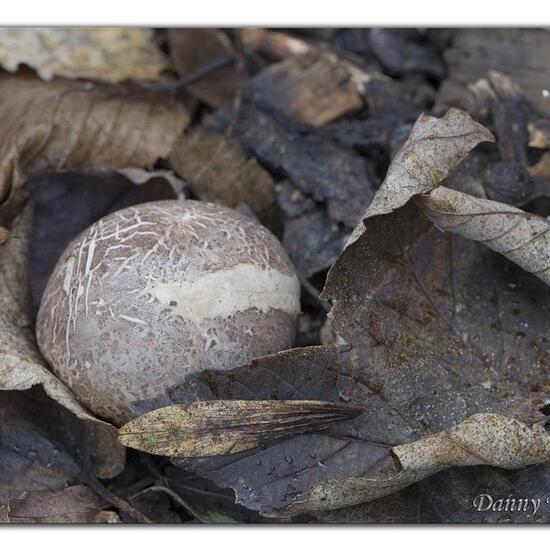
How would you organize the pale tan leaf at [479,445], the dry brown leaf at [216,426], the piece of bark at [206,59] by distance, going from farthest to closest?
the piece of bark at [206,59] < the dry brown leaf at [216,426] < the pale tan leaf at [479,445]

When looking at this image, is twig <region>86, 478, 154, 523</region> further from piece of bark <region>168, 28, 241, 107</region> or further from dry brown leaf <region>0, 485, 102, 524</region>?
piece of bark <region>168, 28, 241, 107</region>

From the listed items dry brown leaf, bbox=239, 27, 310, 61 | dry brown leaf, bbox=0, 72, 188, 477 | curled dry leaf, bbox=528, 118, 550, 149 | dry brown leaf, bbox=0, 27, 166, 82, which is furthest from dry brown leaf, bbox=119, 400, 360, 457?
dry brown leaf, bbox=239, 27, 310, 61

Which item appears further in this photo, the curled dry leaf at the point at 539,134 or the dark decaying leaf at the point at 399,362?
the curled dry leaf at the point at 539,134

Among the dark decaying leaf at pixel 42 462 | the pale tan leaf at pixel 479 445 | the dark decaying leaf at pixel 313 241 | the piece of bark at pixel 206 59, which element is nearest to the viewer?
the pale tan leaf at pixel 479 445

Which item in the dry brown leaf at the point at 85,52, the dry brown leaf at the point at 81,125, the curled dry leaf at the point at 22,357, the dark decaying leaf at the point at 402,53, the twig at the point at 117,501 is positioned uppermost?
the dark decaying leaf at the point at 402,53

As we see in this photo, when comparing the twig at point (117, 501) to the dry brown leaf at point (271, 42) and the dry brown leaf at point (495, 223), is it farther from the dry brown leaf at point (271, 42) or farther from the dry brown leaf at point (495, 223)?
the dry brown leaf at point (271, 42)

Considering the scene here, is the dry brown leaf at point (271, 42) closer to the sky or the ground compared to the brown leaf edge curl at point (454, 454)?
closer to the sky

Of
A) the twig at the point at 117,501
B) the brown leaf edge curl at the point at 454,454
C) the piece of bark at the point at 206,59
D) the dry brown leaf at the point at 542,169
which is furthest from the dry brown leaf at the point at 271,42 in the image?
the brown leaf edge curl at the point at 454,454
